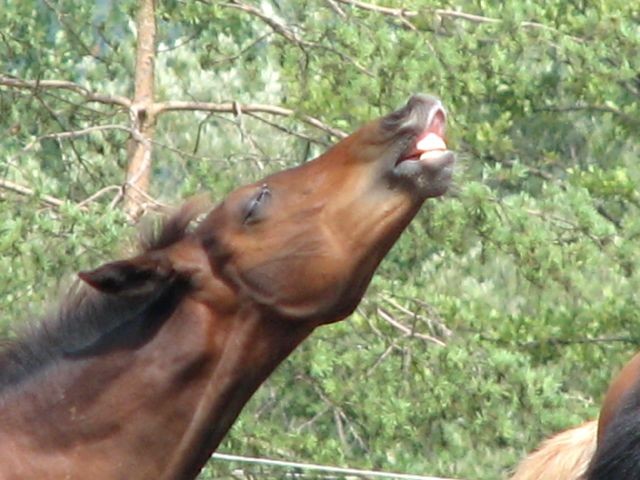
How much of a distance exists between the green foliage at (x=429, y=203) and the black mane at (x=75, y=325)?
3.44 m

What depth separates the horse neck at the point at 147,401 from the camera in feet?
12.1

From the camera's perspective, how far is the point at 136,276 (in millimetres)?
3844

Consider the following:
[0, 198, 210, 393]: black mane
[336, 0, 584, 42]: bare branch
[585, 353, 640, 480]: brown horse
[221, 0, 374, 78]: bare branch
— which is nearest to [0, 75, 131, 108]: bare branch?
[221, 0, 374, 78]: bare branch

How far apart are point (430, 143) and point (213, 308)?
0.60 meters

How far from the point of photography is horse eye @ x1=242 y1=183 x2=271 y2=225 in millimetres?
3900

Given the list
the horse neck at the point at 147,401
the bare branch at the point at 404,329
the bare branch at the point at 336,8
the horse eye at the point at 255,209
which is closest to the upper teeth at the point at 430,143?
the horse eye at the point at 255,209

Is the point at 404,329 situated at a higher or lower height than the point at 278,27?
lower

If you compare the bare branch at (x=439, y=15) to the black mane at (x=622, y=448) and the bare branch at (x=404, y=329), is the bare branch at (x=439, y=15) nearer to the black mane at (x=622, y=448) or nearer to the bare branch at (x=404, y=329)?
the bare branch at (x=404, y=329)

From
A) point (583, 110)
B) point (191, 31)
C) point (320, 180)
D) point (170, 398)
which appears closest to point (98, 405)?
A: point (170, 398)

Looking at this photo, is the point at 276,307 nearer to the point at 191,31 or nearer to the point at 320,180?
the point at 320,180

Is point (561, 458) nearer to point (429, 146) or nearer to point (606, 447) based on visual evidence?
point (429, 146)

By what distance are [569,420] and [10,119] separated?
3.14 metres

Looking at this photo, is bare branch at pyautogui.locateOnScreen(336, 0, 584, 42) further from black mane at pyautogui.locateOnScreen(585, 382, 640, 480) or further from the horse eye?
black mane at pyautogui.locateOnScreen(585, 382, 640, 480)


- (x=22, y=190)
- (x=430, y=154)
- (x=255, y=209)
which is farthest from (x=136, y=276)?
(x=22, y=190)
